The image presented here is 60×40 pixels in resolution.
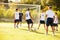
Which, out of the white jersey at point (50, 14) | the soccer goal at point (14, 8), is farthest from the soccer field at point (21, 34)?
the white jersey at point (50, 14)

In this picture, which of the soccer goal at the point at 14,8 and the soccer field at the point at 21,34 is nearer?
the soccer field at the point at 21,34

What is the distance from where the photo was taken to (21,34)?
236 inches

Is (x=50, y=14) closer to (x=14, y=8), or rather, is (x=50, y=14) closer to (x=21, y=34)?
(x=21, y=34)

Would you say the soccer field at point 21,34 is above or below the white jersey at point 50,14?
below

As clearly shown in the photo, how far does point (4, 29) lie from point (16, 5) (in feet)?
2.35

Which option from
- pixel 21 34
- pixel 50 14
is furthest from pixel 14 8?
pixel 50 14

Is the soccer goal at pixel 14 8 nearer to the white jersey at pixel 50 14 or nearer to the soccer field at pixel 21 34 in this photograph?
the soccer field at pixel 21 34

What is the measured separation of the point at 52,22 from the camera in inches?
237

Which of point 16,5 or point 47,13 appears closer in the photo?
point 47,13

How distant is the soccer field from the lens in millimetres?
5850

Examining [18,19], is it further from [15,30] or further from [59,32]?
[59,32]

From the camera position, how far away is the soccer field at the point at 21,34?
5850 millimetres

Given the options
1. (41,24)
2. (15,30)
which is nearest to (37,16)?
(41,24)

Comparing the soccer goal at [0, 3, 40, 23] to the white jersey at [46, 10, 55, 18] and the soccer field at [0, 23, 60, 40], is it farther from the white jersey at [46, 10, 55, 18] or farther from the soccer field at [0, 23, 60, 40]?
the white jersey at [46, 10, 55, 18]
